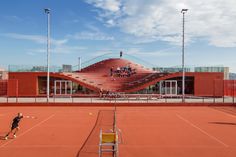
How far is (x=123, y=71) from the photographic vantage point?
42.8 m

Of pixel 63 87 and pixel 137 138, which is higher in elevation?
pixel 63 87

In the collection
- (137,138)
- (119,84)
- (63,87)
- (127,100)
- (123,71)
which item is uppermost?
(123,71)

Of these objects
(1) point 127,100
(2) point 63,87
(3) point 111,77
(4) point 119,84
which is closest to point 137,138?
(1) point 127,100

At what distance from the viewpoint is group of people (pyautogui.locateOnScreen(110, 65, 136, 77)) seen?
42625mm

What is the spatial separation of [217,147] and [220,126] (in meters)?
5.40

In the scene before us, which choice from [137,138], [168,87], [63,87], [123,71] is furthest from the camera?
[123,71]

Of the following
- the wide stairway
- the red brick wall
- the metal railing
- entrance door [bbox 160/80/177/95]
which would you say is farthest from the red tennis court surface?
the wide stairway

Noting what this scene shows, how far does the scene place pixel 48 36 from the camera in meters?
29.2

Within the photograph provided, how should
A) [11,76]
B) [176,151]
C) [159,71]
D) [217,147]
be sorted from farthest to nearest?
[159,71], [11,76], [217,147], [176,151]

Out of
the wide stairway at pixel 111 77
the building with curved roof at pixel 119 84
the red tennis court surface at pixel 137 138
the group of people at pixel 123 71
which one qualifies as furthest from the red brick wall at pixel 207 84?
the red tennis court surface at pixel 137 138

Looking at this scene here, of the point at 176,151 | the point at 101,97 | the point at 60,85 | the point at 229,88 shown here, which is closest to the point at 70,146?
the point at 176,151

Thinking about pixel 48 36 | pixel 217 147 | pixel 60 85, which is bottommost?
pixel 217 147

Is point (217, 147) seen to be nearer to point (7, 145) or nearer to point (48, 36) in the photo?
point (7, 145)

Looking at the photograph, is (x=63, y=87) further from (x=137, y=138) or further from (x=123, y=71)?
(x=137, y=138)
